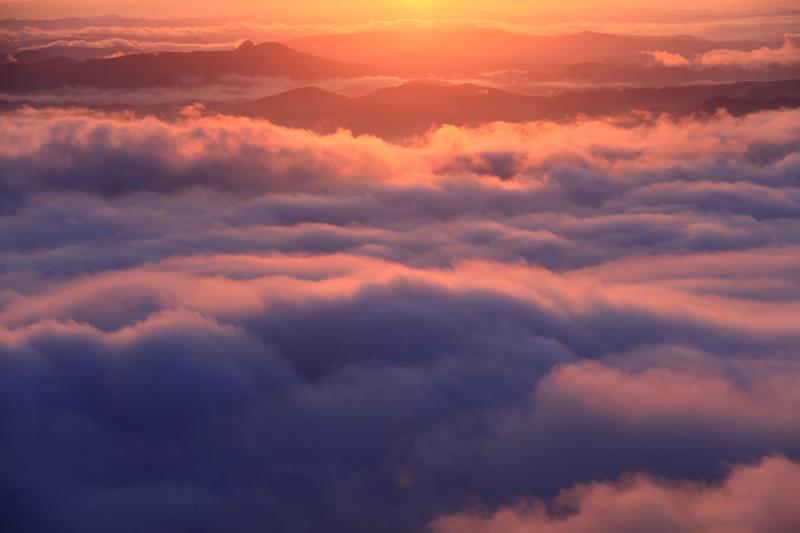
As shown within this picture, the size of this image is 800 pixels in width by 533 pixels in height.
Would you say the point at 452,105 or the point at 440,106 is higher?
the point at 452,105

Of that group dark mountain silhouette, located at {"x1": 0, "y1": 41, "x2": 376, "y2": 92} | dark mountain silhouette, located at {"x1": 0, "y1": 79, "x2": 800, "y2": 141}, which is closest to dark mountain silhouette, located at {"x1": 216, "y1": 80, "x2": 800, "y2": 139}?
dark mountain silhouette, located at {"x1": 0, "y1": 79, "x2": 800, "y2": 141}

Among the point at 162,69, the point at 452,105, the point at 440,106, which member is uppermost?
the point at 162,69

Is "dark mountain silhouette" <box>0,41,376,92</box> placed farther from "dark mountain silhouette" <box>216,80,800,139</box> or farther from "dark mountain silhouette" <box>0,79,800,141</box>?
"dark mountain silhouette" <box>216,80,800,139</box>

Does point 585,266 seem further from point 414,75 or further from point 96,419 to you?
point 414,75

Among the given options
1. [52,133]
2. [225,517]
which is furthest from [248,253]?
[52,133]

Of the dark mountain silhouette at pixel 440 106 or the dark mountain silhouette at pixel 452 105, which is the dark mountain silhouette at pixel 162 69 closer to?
the dark mountain silhouette at pixel 440 106

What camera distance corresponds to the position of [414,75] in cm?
19588

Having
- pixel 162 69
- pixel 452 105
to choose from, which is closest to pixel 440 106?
pixel 452 105

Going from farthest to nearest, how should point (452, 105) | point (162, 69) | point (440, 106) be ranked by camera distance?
point (162, 69) → point (452, 105) → point (440, 106)

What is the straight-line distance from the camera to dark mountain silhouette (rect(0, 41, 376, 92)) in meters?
148

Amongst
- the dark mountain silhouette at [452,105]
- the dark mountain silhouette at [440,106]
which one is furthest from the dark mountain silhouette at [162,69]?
the dark mountain silhouette at [452,105]

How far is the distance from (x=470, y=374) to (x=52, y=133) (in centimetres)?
8588

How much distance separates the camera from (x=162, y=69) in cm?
15475

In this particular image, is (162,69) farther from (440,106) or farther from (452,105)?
(452,105)
